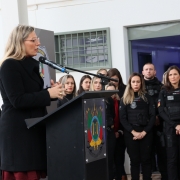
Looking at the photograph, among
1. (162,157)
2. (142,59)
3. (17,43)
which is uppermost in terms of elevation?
(142,59)

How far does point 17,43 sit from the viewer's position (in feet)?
12.0

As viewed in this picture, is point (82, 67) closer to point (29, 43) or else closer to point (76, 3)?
point (76, 3)

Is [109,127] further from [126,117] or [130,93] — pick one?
[130,93]

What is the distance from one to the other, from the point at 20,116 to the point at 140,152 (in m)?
4.43

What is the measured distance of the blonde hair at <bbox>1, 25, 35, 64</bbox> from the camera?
12.0ft

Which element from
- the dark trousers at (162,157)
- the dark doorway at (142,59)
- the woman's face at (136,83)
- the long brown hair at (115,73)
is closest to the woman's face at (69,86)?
the long brown hair at (115,73)

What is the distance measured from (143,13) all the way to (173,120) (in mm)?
2318

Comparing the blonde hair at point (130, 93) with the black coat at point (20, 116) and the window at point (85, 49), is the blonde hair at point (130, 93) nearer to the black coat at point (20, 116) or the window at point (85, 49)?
the window at point (85, 49)

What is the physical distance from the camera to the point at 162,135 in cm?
768

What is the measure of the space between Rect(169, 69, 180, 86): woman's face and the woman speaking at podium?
4.22 metres

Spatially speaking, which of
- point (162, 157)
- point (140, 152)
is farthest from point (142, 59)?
point (140, 152)

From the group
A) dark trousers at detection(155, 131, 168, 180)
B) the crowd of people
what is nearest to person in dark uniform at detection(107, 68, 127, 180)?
the crowd of people

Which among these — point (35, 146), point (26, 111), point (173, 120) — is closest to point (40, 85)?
point (26, 111)

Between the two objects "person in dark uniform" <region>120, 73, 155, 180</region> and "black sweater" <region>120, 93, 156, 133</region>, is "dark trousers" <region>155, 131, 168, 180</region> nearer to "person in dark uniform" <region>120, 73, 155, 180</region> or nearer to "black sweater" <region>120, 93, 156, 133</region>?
"person in dark uniform" <region>120, 73, 155, 180</region>
